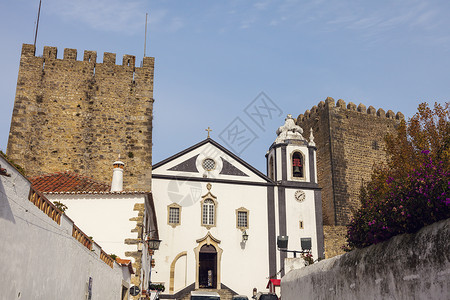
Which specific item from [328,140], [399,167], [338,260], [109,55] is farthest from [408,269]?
[328,140]

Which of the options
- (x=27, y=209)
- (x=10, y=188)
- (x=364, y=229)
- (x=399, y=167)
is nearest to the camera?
(x=10, y=188)

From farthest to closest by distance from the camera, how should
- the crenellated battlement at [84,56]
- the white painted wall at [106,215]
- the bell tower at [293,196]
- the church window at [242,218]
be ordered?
the bell tower at [293,196], the church window at [242,218], the crenellated battlement at [84,56], the white painted wall at [106,215]

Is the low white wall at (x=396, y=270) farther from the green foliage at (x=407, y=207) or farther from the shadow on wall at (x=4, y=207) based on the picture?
the shadow on wall at (x=4, y=207)

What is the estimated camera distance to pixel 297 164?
26.9 m

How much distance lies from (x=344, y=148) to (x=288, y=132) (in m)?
5.16

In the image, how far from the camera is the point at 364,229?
25.3 feet

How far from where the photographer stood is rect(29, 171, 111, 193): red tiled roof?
48.4 ft

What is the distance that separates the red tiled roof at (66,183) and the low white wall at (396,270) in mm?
8508

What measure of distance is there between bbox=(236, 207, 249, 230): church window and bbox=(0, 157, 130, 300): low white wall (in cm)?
1601

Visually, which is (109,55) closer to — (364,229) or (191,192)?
(191,192)

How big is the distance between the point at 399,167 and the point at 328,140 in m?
8.04

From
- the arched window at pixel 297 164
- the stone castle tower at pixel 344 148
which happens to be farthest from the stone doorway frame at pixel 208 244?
the stone castle tower at pixel 344 148

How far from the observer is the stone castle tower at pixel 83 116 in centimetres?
1723

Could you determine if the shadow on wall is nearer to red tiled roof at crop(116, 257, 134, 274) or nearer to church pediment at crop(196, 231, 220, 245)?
red tiled roof at crop(116, 257, 134, 274)
